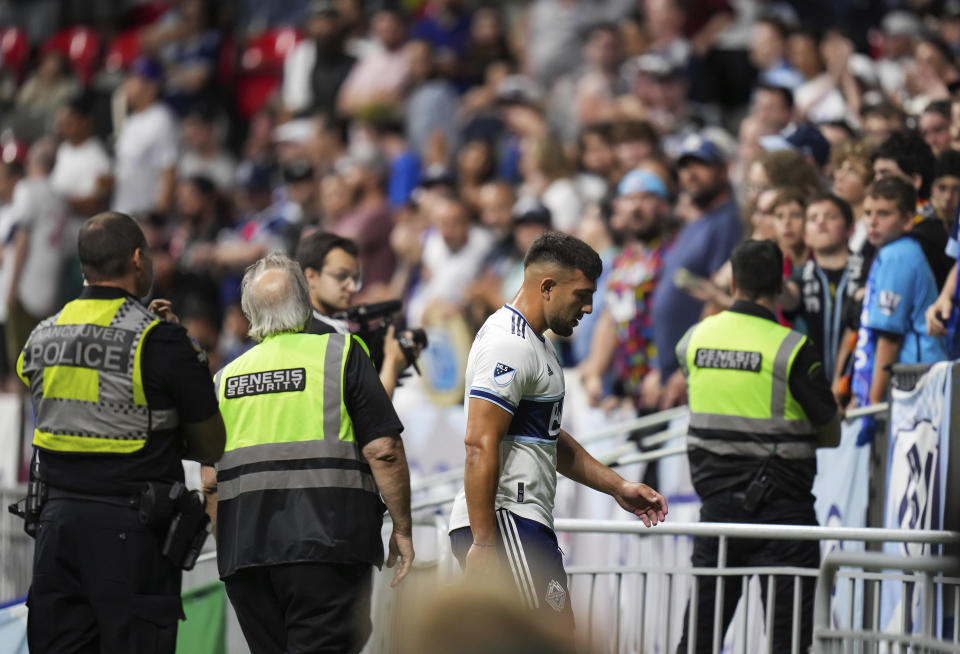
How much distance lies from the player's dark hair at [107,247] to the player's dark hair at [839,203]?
4.05 m

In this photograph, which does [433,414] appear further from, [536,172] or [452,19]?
[452,19]

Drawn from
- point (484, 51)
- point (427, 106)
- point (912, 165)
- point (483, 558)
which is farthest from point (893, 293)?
point (484, 51)

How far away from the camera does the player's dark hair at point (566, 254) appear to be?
5871 mm

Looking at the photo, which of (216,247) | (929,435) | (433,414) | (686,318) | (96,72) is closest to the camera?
(929,435)

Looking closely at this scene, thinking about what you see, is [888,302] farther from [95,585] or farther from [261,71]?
[261,71]

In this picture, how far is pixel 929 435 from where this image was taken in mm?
7055

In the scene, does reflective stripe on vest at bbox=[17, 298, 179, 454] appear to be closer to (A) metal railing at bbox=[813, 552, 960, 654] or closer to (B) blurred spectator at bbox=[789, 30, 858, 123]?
(A) metal railing at bbox=[813, 552, 960, 654]

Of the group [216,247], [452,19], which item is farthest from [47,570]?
[452,19]

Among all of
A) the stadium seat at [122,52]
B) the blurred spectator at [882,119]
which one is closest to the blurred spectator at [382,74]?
the stadium seat at [122,52]

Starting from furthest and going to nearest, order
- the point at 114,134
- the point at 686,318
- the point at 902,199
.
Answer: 1. the point at 114,134
2. the point at 686,318
3. the point at 902,199

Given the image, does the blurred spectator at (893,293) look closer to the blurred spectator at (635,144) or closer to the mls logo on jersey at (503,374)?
the mls logo on jersey at (503,374)

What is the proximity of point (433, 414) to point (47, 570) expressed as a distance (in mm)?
6065

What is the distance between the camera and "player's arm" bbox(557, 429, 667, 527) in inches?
237

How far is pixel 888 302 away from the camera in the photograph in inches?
309
